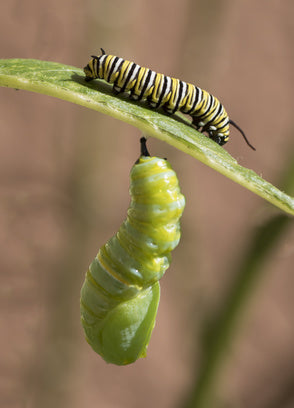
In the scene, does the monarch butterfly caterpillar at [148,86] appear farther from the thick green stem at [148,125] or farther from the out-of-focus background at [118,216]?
the out-of-focus background at [118,216]

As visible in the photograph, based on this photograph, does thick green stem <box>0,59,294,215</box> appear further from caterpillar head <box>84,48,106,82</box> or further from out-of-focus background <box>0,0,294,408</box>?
out-of-focus background <box>0,0,294,408</box>

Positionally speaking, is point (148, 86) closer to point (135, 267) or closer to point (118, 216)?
point (135, 267)

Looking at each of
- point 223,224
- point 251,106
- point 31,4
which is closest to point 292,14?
point 251,106

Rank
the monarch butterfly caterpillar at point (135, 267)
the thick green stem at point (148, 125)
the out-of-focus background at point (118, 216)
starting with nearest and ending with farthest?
1. the thick green stem at point (148, 125)
2. the monarch butterfly caterpillar at point (135, 267)
3. the out-of-focus background at point (118, 216)

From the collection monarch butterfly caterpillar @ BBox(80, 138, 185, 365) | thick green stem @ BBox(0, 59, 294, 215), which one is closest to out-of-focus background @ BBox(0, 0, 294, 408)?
monarch butterfly caterpillar @ BBox(80, 138, 185, 365)

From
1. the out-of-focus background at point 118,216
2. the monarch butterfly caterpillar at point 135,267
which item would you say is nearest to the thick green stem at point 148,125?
the monarch butterfly caterpillar at point 135,267

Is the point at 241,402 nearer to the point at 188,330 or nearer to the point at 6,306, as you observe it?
the point at 188,330
